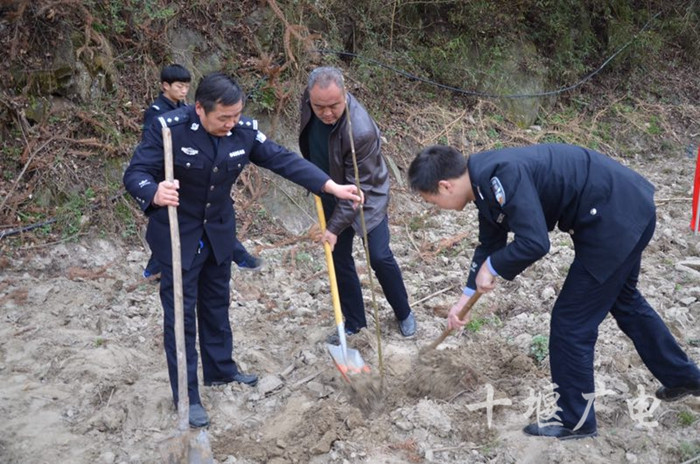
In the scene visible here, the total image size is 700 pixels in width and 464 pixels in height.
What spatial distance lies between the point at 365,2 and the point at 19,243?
203 inches

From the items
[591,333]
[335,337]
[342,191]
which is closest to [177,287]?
[342,191]

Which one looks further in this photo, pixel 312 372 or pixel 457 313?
pixel 312 372

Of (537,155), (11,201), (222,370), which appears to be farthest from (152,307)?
(537,155)

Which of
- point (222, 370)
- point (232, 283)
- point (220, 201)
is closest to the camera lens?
point (220, 201)

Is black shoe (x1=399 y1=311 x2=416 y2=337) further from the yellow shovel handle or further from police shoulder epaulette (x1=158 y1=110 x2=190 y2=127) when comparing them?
police shoulder epaulette (x1=158 y1=110 x2=190 y2=127)

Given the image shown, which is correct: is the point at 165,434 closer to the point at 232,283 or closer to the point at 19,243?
the point at 232,283

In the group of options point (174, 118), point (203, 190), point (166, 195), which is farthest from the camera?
point (203, 190)

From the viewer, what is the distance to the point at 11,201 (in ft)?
18.5

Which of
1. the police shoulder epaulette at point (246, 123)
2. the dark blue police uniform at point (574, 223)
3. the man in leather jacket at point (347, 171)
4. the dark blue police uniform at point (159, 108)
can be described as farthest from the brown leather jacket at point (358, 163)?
the dark blue police uniform at point (159, 108)

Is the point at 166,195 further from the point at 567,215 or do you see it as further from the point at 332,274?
the point at 567,215

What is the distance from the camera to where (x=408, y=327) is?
450 centimetres

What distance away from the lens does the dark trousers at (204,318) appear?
3407mm

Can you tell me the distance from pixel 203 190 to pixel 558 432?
6.88 ft

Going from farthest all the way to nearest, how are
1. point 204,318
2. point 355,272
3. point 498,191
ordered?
point 355,272 < point 204,318 < point 498,191
